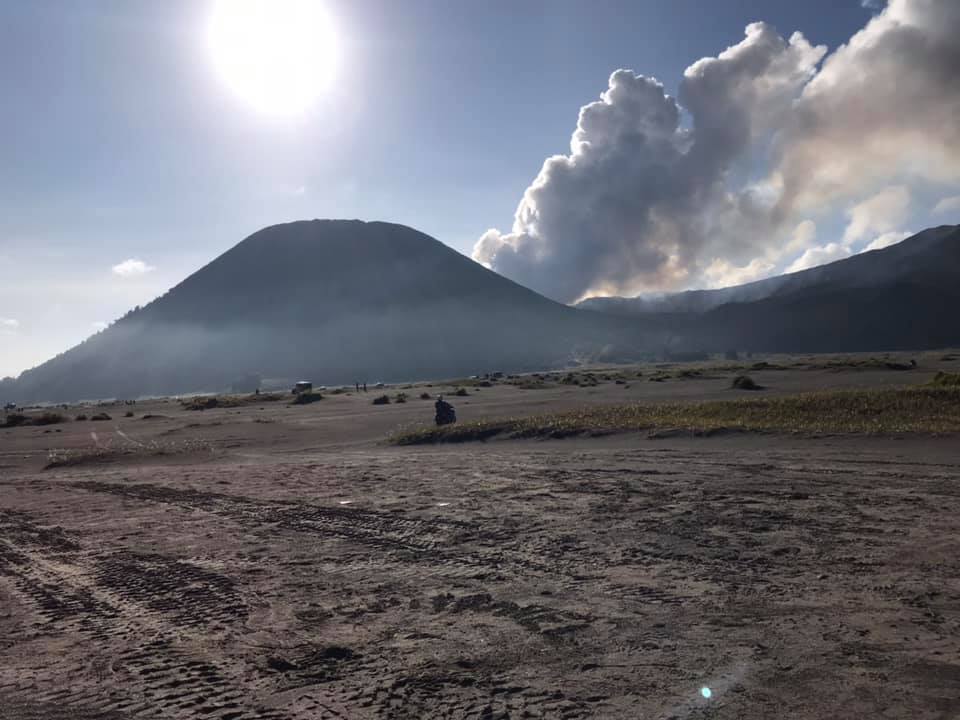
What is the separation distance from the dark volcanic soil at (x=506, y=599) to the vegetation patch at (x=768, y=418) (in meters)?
5.40

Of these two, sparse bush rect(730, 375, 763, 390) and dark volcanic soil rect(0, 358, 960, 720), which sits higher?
dark volcanic soil rect(0, 358, 960, 720)

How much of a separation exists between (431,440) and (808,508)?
15.8m

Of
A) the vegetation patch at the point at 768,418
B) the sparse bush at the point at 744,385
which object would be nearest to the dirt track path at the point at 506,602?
the vegetation patch at the point at 768,418

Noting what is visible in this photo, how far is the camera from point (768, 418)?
70.1 ft

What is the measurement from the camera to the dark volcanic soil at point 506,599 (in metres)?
4.64

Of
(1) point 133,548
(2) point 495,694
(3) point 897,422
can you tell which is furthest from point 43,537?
(3) point 897,422

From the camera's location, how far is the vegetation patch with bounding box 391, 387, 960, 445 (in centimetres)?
1858

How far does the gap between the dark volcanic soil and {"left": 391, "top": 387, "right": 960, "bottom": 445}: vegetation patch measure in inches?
213

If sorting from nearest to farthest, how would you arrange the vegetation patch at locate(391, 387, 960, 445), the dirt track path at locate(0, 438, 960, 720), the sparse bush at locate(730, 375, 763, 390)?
the dirt track path at locate(0, 438, 960, 720) → the vegetation patch at locate(391, 387, 960, 445) → the sparse bush at locate(730, 375, 763, 390)

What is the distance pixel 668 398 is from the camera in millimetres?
39406

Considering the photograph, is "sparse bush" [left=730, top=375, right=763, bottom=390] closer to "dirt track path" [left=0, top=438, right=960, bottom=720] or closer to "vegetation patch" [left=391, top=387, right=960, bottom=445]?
"vegetation patch" [left=391, top=387, right=960, bottom=445]

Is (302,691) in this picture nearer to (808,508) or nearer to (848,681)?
(848,681)

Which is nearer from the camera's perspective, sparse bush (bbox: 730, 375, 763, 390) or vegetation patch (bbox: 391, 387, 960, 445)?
vegetation patch (bbox: 391, 387, 960, 445)

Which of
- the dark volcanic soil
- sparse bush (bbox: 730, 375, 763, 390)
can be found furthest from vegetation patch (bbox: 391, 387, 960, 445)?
sparse bush (bbox: 730, 375, 763, 390)
